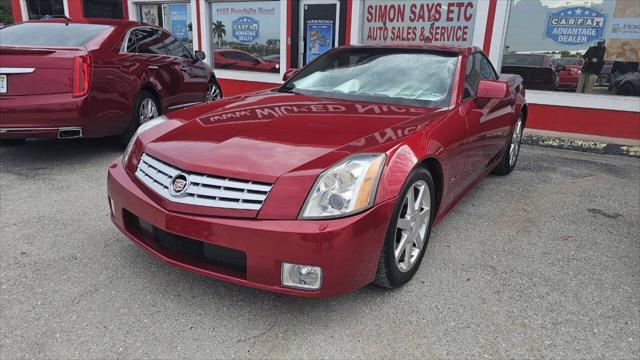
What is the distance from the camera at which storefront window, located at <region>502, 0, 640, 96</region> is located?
270 inches

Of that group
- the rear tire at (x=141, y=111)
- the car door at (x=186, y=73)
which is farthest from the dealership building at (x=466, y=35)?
the rear tire at (x=141, y=111)

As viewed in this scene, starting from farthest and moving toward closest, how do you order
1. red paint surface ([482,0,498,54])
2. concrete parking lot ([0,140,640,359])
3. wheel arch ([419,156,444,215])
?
red paint surface ([482,0,498,54]) → wheel arch ([419,156,444,215]) → concrete parking lot ([0,140,640,359])

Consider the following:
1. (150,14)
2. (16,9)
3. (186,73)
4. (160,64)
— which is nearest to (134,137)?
(160,64)

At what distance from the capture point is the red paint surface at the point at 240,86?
9.87m

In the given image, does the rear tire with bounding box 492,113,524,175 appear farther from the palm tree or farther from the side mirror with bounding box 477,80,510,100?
the palm tree

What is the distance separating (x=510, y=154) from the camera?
4.91 m

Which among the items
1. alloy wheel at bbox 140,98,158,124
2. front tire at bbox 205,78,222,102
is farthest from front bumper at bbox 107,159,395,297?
front tire at bbox 205,78,222,102

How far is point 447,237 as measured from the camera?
3324 mm

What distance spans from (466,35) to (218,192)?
6.92 meters

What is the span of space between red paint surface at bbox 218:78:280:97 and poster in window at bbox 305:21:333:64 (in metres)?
1.15

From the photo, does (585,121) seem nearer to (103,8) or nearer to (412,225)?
(412,225)

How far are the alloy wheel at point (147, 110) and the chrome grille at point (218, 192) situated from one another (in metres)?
3.43

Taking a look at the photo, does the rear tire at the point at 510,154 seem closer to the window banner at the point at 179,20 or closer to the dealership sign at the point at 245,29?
the dealership sign at the point at 245,29

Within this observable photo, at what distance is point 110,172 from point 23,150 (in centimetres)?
346
